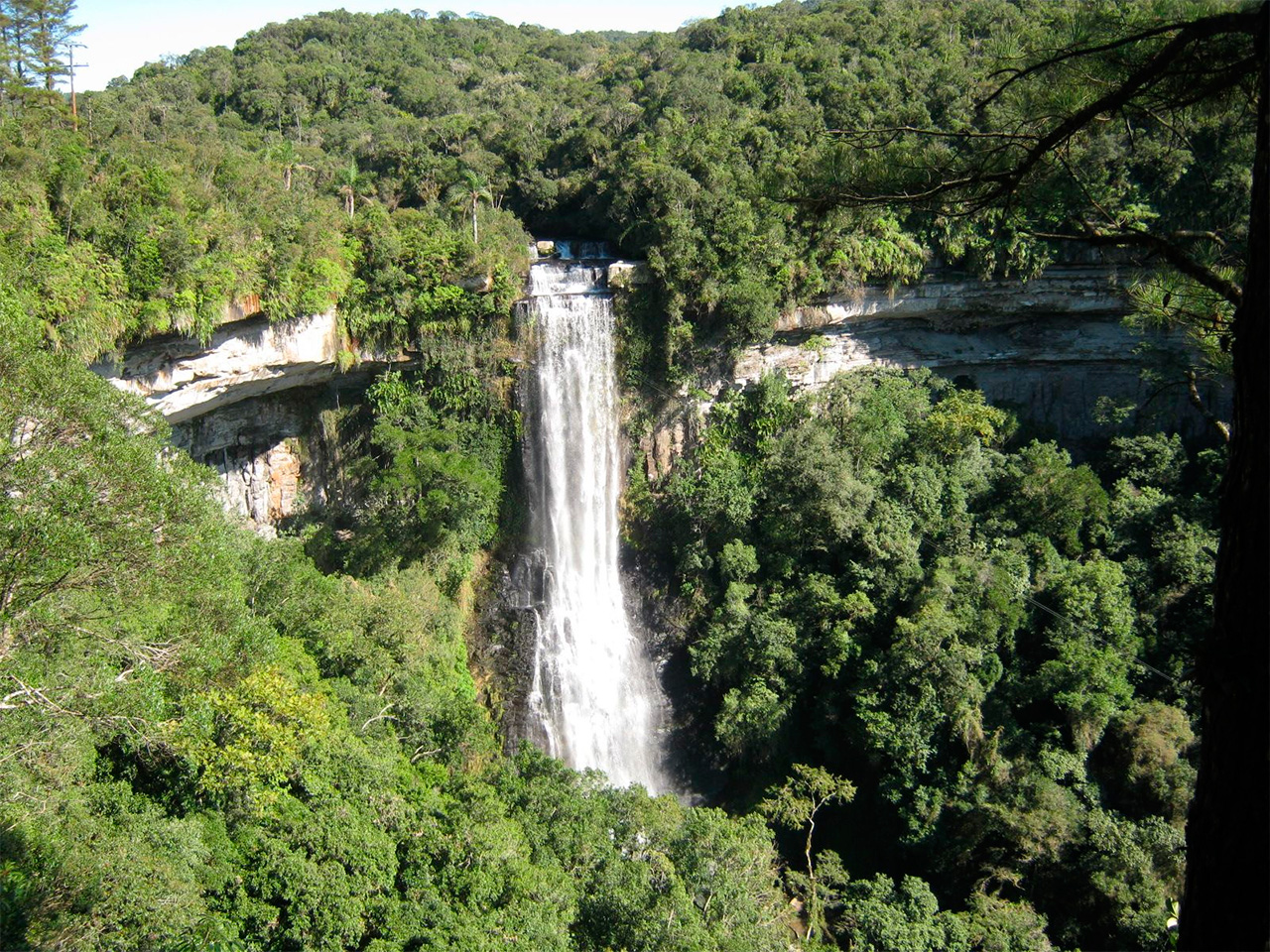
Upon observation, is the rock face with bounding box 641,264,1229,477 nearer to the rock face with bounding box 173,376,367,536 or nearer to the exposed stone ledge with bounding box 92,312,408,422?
the rock face with bounding box 173,376,367,536

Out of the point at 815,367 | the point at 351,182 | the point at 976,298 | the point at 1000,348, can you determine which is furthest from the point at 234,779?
the point at 1000,348

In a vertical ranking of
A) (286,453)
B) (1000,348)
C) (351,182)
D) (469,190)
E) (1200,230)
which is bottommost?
(286,453)

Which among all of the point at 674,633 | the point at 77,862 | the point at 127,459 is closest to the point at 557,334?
the point at 674,633

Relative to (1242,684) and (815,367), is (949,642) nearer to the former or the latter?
(815,367)

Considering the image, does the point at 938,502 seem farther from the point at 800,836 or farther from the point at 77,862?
the point at 77,862

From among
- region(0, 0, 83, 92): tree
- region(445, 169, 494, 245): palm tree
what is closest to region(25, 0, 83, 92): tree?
region(0, 0, 83, 92): tree

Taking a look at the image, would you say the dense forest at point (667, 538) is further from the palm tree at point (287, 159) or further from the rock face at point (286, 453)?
the rock face at point (286, 453)
